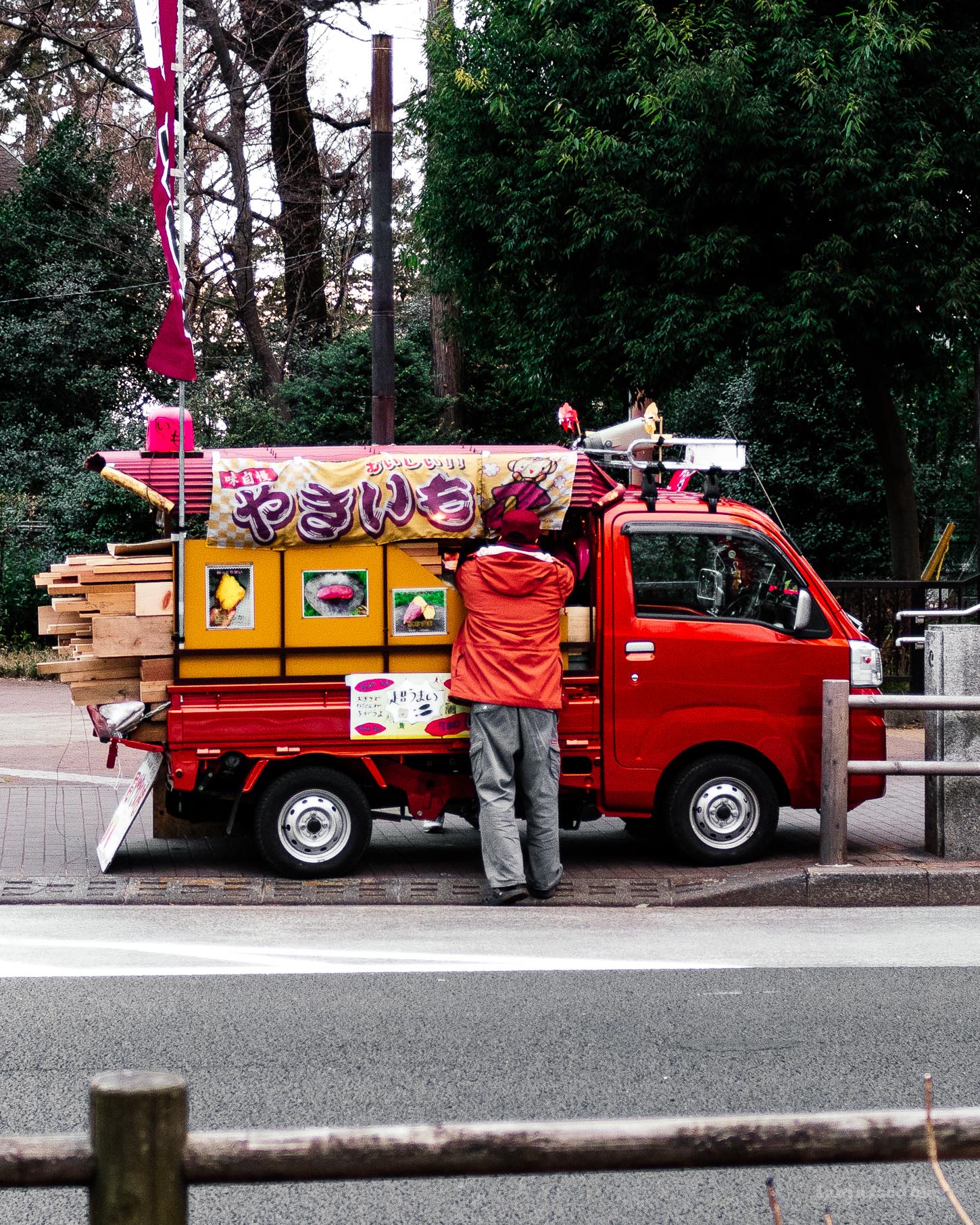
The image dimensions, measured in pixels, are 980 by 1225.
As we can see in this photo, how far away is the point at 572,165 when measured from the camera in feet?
51.0

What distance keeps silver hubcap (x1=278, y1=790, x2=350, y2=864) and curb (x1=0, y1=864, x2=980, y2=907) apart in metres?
A: 0.17

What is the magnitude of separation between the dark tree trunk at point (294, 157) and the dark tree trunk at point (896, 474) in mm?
12873

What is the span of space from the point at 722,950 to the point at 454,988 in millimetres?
1388

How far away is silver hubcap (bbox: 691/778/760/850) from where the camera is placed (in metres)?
8.09

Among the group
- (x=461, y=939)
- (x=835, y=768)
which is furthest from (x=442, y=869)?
(x=835, y=768)

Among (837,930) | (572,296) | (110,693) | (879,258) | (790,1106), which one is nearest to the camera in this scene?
(790,1106)

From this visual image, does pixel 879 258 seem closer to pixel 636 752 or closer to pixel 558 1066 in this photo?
pixel 636 752

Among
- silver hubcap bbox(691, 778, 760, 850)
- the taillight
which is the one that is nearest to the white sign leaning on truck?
silver hubcap bbox(691, 778, 760, 850)

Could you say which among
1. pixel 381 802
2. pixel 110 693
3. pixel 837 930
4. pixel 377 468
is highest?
pixel 377 468

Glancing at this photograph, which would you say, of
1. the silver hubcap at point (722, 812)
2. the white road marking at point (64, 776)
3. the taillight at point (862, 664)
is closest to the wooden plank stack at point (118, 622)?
the silver hubcap at point (722, 812)

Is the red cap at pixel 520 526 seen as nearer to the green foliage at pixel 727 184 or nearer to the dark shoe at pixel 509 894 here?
the dark shoe at pixel 509 894

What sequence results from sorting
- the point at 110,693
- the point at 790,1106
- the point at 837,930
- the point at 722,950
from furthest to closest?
the point at 110,693, the point at 837,930, the point at 722,950, the point at 790,1106

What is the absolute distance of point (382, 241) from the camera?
544 inches

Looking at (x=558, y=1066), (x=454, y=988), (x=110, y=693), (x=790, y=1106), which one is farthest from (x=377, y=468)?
(x=790, y=1106)
